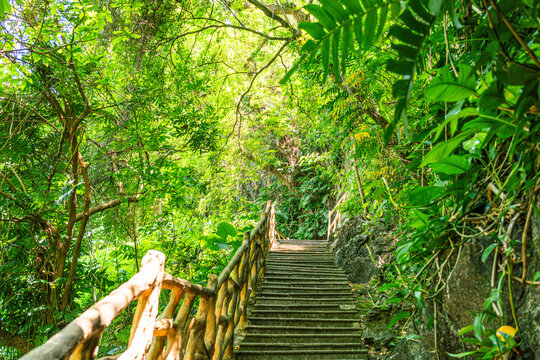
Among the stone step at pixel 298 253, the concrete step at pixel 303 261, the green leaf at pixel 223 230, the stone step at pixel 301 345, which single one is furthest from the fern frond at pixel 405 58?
the stone step at pixel 298 253

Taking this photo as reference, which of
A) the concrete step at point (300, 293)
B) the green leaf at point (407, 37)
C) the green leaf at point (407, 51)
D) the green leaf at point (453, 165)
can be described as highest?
the green leaf at point (407, 37)

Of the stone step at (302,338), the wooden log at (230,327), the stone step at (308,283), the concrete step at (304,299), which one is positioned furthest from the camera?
the stone step at (308,283)

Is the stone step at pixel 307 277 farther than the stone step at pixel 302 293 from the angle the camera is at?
Yes

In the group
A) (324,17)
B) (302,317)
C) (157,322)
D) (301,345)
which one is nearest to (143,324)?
(157,322)

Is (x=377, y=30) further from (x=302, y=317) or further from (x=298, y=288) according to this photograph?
(x=298, y=288)

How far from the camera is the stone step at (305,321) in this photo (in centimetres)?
459

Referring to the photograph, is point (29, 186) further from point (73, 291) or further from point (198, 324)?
point (198, 324)

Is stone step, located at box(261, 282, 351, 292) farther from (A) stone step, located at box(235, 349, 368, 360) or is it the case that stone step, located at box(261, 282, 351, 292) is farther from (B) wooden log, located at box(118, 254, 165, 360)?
(B) wooden log, located at box(118, 254, 165, 360)

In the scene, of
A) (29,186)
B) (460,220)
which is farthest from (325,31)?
(29,186)

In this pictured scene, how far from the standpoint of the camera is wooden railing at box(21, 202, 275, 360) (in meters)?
1.10

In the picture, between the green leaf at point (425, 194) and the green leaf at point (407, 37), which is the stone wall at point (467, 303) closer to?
the green leaf at point (425, 194)

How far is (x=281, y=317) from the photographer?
4.71 metres

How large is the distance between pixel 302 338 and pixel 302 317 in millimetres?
505

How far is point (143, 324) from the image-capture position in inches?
65.6
